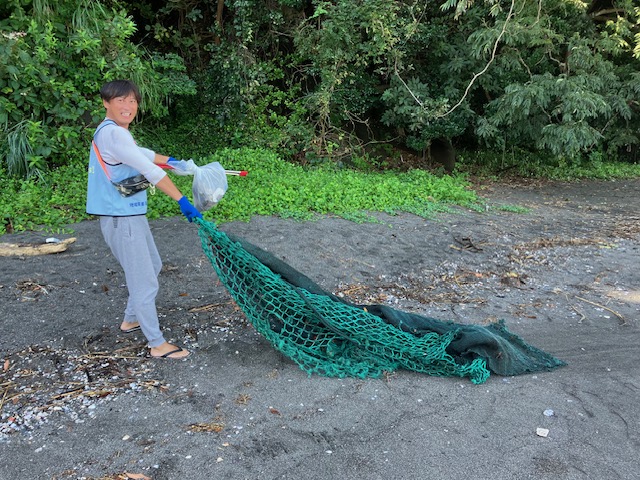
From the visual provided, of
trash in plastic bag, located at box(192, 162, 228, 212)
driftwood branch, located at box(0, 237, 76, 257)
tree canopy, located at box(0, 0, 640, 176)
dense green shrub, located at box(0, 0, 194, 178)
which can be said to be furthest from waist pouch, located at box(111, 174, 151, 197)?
tree canopy, located at box(0, 0, 640, 176)

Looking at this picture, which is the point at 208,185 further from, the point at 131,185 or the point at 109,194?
the point at 109,194

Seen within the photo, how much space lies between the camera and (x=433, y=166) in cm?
1234

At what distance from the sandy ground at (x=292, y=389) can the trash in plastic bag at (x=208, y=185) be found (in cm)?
99

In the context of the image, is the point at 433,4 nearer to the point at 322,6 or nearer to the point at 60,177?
the point at 322,6

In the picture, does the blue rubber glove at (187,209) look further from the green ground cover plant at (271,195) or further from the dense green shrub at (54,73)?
the dense green shrub at (54,73)

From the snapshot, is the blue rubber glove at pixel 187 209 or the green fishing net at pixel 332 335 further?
the green fishing net at pixel 332 335

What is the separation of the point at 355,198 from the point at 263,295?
4587 millimetres

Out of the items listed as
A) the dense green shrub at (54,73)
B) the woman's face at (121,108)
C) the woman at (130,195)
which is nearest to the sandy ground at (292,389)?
the woman at (130,195)

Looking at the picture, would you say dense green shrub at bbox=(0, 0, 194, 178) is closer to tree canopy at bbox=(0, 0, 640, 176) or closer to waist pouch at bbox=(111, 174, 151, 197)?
tree canopy at bbox=(0, 0, 640, 176)

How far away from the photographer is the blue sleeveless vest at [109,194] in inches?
117

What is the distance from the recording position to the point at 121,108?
2.93 metres

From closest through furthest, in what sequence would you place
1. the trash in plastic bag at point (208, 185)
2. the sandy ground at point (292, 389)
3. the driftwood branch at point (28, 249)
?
the sandy ground at point (292, 389)
the trash in plastic bag at point (208, 185)
the driftwood branch at point (28, 249)

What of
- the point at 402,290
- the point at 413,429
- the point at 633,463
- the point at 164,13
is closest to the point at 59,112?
the point at 164,13

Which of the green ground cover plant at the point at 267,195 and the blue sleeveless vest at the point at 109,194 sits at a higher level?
the blue sleeveless vest at the point at 109,194
